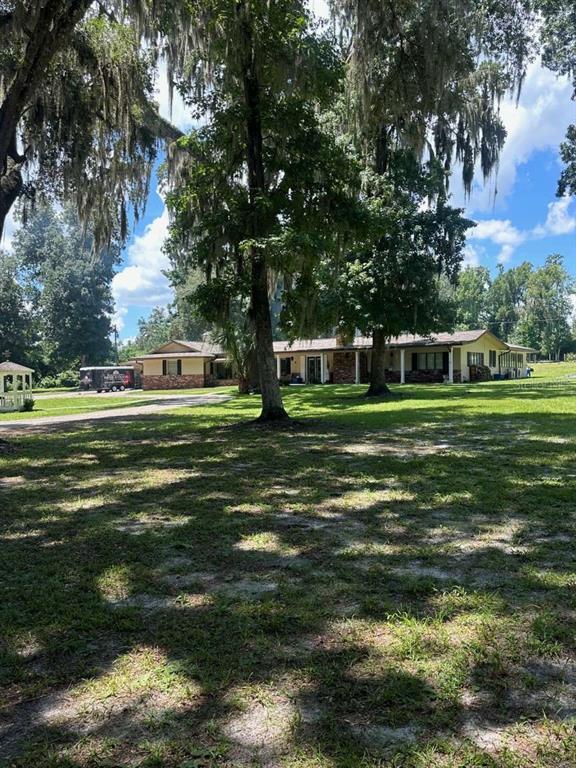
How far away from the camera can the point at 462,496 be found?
195 inches

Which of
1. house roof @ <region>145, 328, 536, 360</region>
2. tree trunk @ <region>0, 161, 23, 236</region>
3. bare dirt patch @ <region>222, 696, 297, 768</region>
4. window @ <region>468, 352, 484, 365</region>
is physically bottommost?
bare dirt patch @ <region>222, 696, 297, 768</region>

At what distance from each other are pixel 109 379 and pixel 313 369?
1611 centimetres

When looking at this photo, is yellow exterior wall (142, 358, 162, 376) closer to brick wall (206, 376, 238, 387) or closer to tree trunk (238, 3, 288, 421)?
brick wall (206, 376, 238, 387)

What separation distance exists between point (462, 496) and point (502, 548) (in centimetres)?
139

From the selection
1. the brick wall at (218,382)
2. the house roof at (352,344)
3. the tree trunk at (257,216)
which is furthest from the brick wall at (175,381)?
the tree trunk at (257,216)

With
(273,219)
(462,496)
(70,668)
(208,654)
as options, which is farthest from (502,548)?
(273,219)

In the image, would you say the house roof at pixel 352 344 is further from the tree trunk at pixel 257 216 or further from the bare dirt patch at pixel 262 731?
the bare dirt patch at pixel 262 731

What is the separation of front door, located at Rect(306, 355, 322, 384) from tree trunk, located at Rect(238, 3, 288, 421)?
25.6 meters

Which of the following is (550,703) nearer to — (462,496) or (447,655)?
(447,655)

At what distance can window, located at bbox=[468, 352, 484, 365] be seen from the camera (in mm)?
34250

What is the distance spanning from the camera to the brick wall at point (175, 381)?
40.4m

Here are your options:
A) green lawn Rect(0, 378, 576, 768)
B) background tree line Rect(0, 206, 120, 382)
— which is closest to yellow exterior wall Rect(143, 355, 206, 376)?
background tree line Rect(0, 206, 120, 382)

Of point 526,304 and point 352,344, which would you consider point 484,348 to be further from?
point 526,304

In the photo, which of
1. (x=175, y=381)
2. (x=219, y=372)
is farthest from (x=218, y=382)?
(x=175, y=381)
